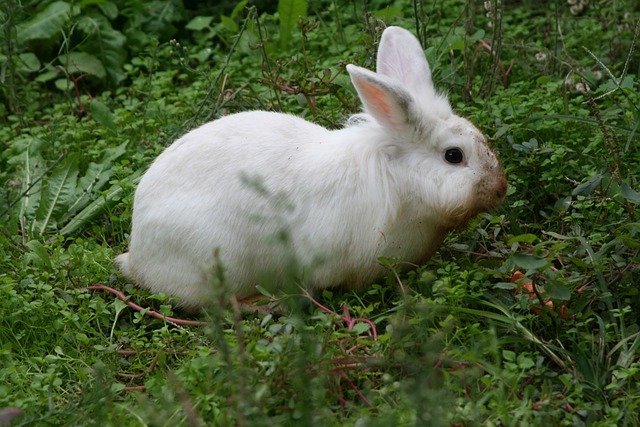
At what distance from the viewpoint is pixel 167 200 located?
435cm

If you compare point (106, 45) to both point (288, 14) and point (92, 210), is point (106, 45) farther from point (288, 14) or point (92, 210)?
point (92, 210)

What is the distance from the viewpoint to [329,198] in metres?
4.23

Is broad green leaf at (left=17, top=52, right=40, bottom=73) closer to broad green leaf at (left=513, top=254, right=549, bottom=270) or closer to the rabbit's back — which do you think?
the rabbit's back

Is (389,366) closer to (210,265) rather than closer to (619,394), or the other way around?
(619,394)

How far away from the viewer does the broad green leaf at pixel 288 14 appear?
639 cm

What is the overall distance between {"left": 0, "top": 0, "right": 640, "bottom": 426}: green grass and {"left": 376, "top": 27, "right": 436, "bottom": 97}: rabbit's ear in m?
0.53

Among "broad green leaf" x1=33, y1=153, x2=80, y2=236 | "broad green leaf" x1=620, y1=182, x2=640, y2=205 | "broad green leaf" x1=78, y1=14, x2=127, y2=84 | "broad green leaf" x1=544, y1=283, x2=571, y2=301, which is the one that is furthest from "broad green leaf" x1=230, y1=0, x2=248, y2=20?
"broad green leaf" x1=544, y1=283, x2=571, y2=301

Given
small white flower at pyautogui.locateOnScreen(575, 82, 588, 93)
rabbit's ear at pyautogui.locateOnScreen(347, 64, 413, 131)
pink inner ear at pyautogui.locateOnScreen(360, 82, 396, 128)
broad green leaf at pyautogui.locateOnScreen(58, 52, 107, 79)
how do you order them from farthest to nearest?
broad green leaf at pyautogui.locateOnScreen(58, 52, 107, 79), small white flower at pyautogui.locateOnScreen(575, 82, 588, 93), pink inner ear at pyautogui.locateOnScreen(360, 82, 396, 128), rabbit's ear at pyautogui.locateOnScreen(347, 64, 413, 131)

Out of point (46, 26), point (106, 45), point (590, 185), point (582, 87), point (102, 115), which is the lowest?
point (102, 115)

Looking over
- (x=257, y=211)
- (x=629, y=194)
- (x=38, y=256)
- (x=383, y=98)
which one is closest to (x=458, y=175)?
(x=383, y=98)

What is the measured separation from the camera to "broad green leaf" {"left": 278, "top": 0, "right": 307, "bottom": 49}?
639 cm

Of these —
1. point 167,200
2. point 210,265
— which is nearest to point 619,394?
point 210,265

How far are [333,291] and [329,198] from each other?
1.50ft

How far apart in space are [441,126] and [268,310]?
1120 millimetres
